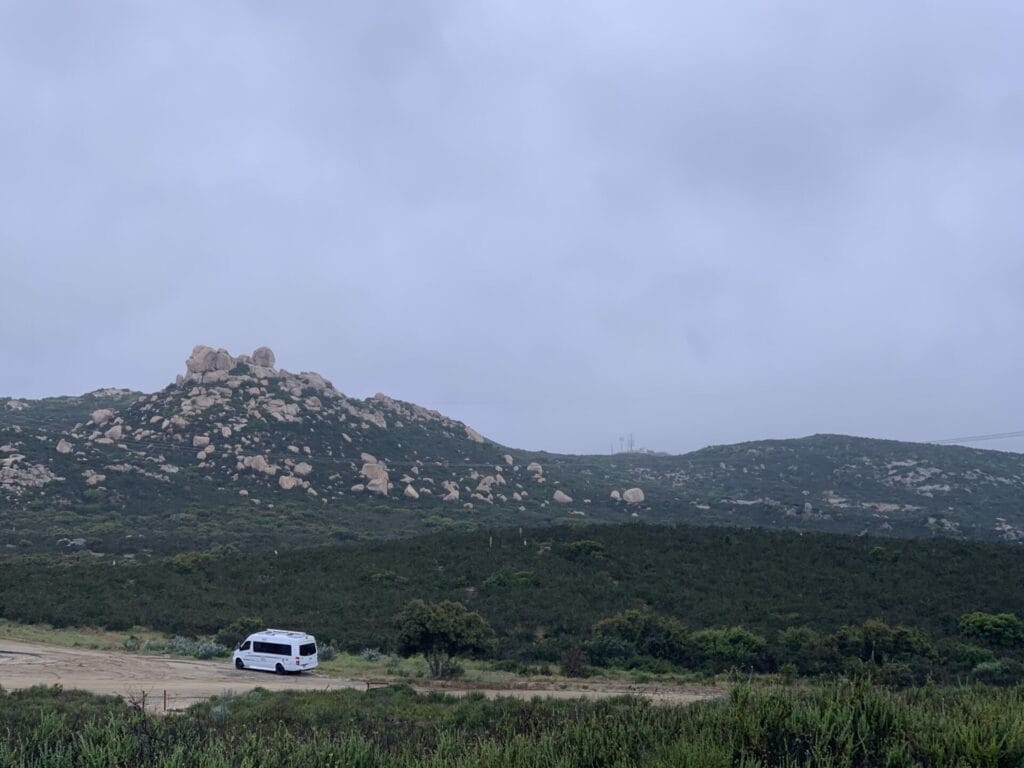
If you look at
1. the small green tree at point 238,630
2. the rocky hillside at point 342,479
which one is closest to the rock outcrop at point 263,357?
the rocky hillside at point 342,479

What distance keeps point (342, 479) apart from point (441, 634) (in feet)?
200

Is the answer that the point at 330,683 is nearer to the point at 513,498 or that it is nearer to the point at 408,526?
the point at 408,526

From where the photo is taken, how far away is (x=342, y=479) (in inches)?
3396

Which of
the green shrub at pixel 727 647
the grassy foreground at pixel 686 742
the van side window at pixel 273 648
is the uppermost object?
the grassy foreground at pixel 686 742

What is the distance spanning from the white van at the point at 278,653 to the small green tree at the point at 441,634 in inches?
144

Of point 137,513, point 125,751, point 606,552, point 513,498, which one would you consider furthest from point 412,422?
point 125,751

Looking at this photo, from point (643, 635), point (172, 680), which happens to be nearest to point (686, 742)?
point (172, 680)

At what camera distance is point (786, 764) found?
866cm

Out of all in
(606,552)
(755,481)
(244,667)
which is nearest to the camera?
(244,667)

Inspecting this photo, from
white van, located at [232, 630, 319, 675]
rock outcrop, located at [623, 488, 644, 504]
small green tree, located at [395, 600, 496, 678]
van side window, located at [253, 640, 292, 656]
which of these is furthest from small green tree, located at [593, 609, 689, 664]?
rock outcrop, located at [623, 488, 644, 504]

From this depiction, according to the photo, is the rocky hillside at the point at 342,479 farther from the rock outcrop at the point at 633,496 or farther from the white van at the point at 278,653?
the white van at the point at 278,653

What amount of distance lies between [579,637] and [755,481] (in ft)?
303

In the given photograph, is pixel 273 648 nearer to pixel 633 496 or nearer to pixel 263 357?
pixel 633 496

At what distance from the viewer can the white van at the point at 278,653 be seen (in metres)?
26.8
